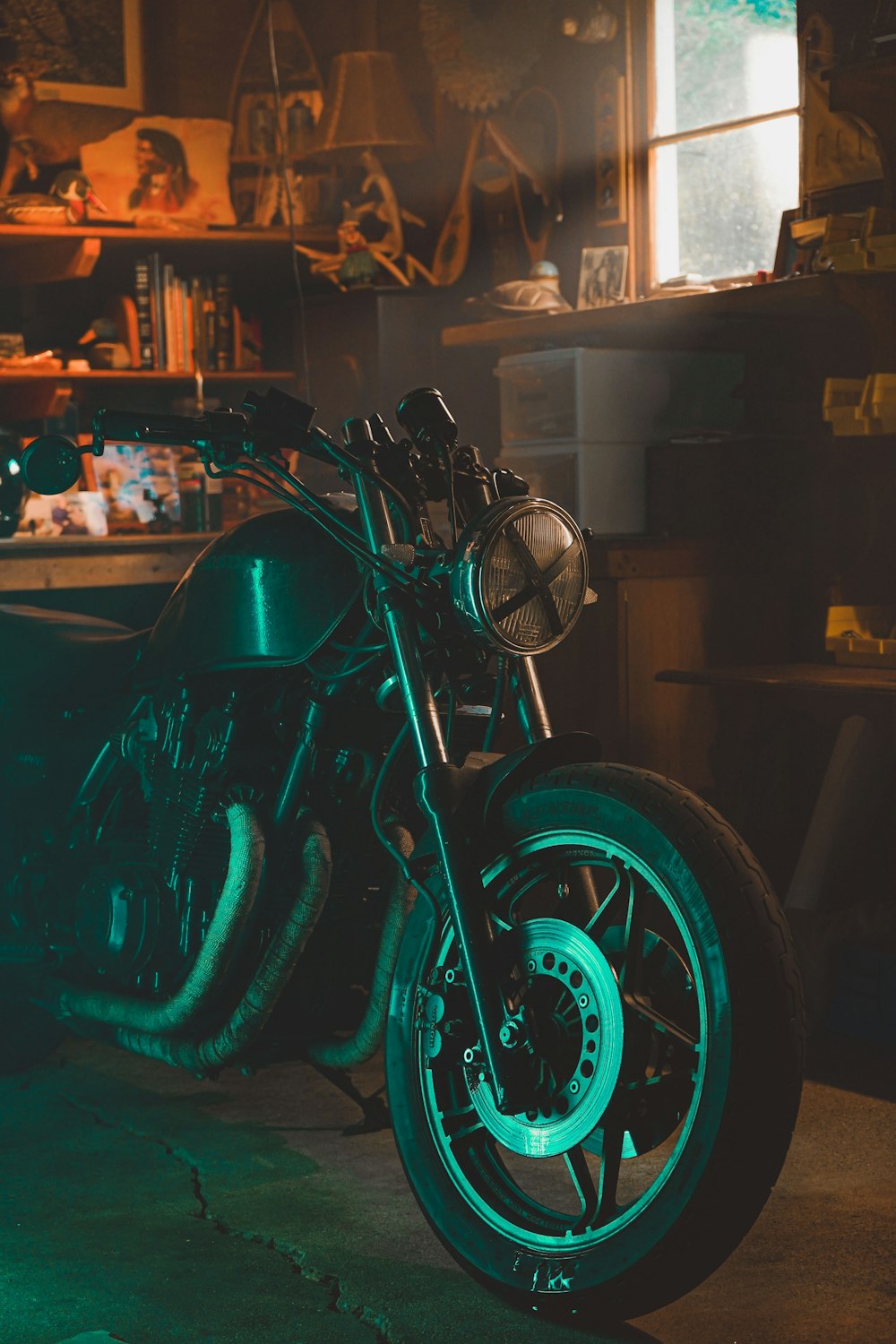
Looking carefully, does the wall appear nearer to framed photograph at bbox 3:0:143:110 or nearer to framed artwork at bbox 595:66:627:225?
framed photograph at bbox 3:0:143:110

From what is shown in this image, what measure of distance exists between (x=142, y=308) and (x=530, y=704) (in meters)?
2.77

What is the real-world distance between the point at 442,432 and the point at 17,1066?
137cm

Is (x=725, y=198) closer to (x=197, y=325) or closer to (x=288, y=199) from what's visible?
(x=288, y=199)

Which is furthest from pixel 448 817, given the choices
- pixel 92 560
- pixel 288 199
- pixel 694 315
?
pixel 288 199

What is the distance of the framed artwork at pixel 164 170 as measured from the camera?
172 inches

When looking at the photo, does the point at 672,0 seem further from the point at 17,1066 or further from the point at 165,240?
the point at 17,1066

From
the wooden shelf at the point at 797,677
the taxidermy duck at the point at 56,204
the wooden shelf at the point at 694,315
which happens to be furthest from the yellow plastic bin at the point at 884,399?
the taxidermy duck at the point at 56,204

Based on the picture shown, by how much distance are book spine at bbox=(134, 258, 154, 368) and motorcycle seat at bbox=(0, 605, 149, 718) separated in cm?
193

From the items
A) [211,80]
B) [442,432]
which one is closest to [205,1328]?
[442,432]

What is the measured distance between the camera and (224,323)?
452 cm

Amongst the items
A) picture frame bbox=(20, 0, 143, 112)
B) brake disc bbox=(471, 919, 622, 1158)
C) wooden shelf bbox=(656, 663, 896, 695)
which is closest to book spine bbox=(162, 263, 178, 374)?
picture frame bbox=(20, 0, 143, 112)

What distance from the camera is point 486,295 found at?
389 cm

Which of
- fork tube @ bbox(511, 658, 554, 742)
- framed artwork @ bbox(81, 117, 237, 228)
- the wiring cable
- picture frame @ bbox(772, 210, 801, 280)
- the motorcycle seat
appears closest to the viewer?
fork tube @ bbox(511, 658, 554, 742)

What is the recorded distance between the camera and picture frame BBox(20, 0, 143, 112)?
173 inches
